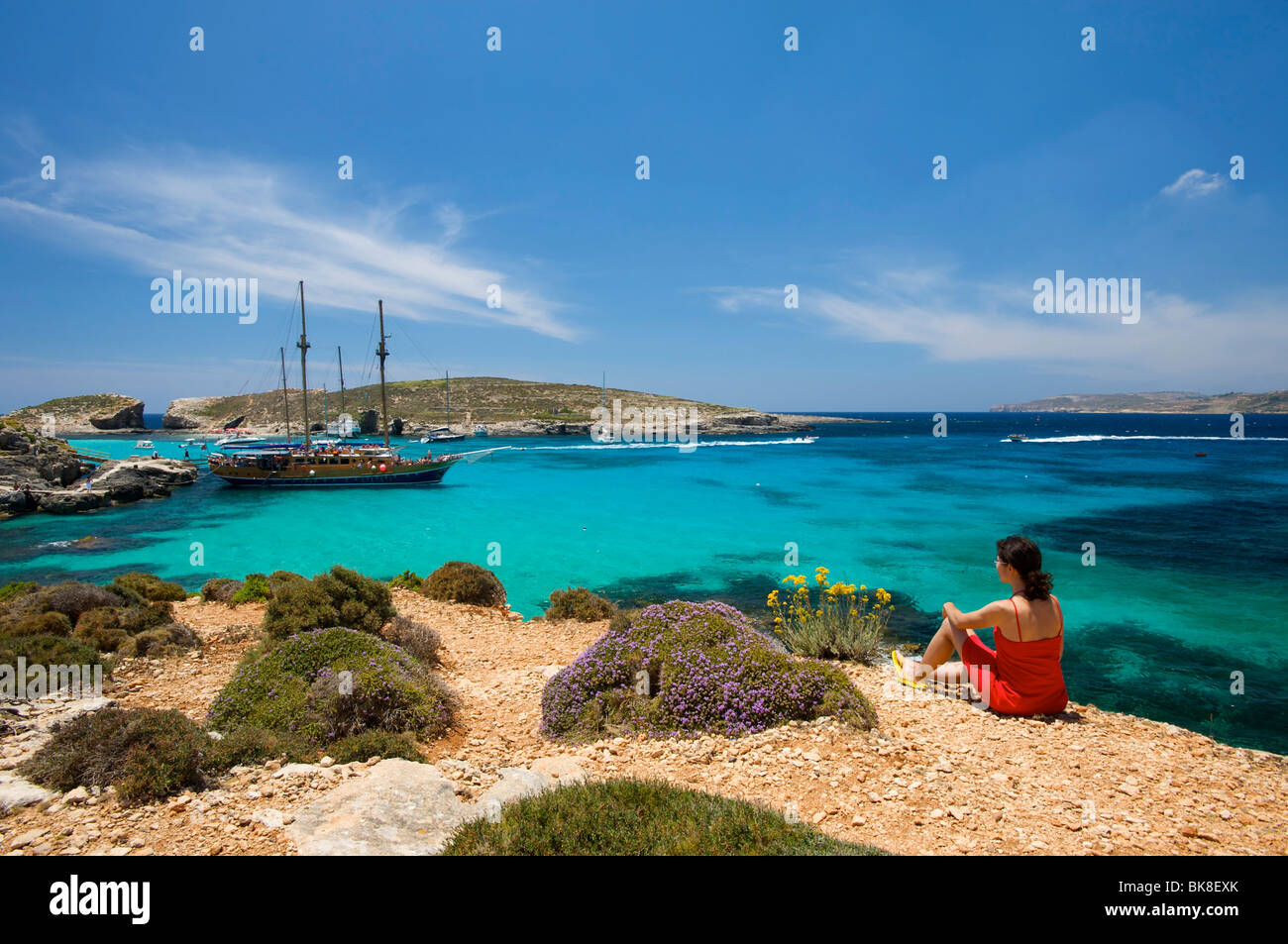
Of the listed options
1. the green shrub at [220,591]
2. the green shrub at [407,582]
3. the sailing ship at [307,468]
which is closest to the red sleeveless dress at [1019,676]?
the green shrub at [407,582]

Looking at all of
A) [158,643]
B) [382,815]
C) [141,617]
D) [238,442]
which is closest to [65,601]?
[141,617]

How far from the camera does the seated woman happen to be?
4.80 m

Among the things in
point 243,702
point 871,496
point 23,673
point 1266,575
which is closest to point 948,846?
point 243,702

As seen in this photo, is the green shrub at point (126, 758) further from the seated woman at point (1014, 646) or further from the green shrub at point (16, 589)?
the green shrub at point (16, 589)

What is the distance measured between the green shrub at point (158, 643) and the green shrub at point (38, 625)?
832mm

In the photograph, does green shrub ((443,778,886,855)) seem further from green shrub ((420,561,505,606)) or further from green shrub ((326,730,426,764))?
green shrub ((420,561,505,606))

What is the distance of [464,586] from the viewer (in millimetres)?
12625

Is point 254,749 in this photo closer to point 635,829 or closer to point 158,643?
point 635,829

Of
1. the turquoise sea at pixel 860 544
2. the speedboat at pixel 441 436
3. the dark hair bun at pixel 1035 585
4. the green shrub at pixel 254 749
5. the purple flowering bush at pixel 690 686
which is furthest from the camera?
the speedboat at pixel 441 436

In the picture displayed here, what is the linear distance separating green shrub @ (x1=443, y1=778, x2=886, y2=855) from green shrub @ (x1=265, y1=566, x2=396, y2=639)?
5433 mm

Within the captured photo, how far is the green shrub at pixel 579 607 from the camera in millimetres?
11500

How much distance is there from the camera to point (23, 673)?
608 centimetres
